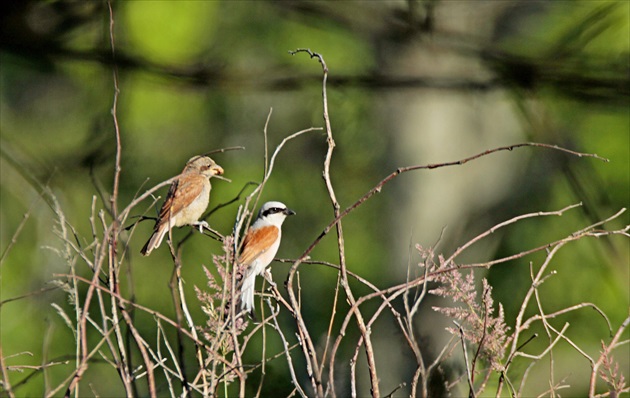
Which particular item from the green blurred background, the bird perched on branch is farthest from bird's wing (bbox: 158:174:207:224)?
the green blurred background

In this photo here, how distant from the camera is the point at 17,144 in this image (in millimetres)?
8352

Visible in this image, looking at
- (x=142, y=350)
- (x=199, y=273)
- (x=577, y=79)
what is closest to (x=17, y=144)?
(x=199, y=273)

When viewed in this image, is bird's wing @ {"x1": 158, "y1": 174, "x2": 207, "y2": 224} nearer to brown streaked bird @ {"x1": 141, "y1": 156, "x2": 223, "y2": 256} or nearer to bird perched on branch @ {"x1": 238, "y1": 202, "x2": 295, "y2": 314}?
brown streaked bird @ {"x1": 141, "y1": 156, "x2": 223, "y2": 256}

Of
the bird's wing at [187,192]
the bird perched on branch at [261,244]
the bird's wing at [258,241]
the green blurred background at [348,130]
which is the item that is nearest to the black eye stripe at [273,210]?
the bird perched on branch at [261,244]

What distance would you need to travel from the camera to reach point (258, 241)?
2.89 meters

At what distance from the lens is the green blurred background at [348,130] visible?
234 inches

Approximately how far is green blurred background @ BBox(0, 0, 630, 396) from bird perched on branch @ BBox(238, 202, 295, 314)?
246 centimetres

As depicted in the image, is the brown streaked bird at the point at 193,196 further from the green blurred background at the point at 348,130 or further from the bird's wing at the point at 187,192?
the green blurred background at the point at 348,130

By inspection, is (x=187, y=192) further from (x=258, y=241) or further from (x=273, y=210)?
(x=258, y=241)

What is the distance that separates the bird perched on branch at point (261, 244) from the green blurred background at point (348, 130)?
2.46m

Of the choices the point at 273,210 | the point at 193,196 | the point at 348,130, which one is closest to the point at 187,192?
the point at 193,196

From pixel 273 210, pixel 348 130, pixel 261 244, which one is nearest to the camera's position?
pixel 261 244

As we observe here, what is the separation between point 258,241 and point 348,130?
16.7ft

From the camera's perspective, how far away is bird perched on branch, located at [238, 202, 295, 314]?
2.53 m
